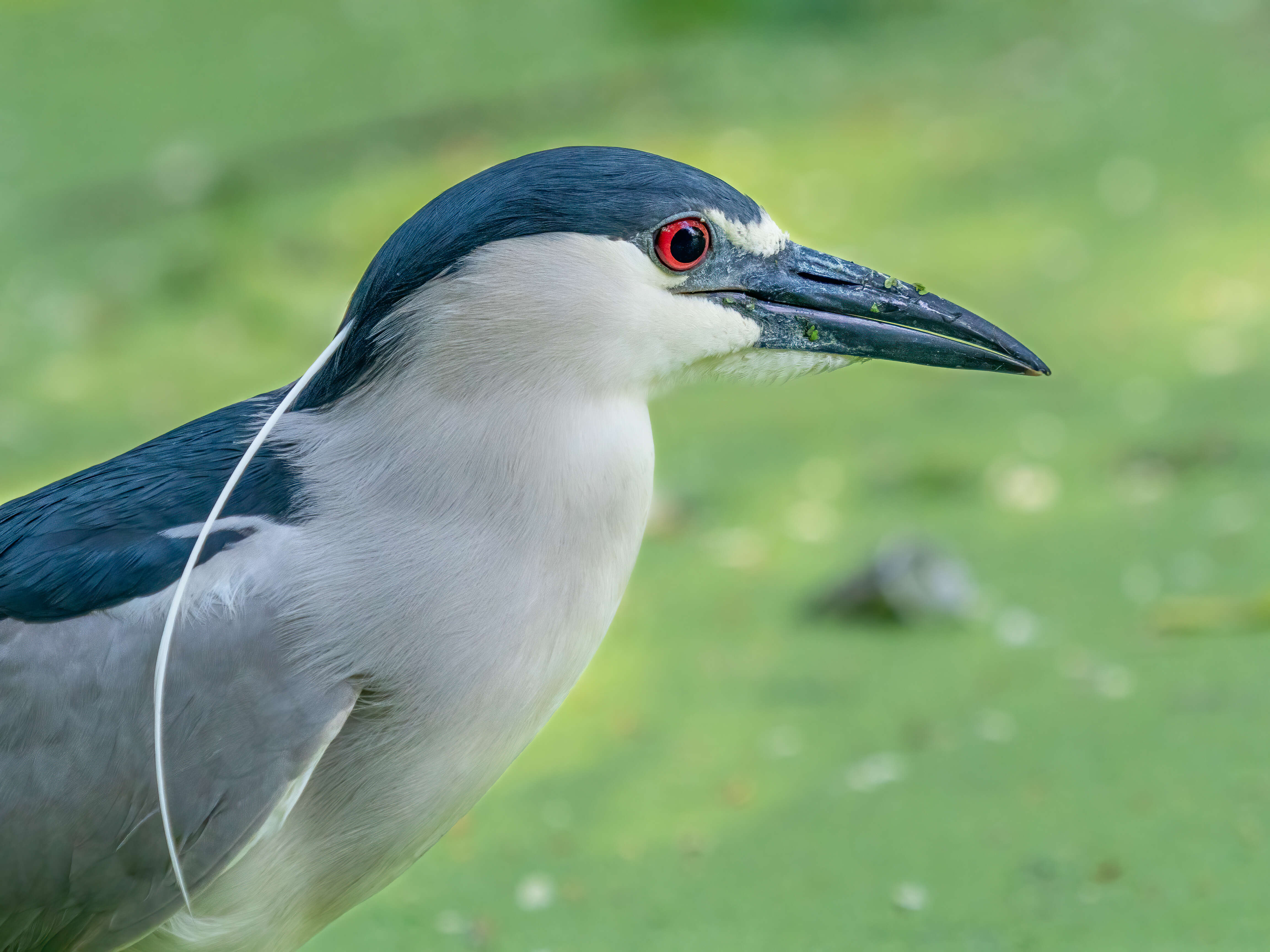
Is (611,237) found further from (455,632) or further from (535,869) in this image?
(535,869)

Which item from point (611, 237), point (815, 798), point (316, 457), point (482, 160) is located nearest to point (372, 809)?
point (316, 457)

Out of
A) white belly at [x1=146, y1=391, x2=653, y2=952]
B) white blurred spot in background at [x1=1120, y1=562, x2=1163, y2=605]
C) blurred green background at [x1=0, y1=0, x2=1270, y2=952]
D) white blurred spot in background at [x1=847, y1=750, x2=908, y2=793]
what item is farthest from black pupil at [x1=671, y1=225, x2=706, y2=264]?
white blurred spot in background at [x1=1120, y1=562, x2=1163, y2=605]

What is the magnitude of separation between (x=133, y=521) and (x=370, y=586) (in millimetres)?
394

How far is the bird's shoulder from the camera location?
2.05m

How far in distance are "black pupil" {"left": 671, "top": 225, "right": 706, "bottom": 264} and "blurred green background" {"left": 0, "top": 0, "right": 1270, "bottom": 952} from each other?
1.49 meters

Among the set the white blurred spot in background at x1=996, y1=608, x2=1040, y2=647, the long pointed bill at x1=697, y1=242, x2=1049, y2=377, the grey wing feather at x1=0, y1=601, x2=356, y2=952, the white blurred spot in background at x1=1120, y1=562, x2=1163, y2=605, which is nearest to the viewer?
the grey wing feather at x1=0, y1=601, x2=356, y2=952

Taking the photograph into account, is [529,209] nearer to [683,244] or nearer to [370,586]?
[683,244]

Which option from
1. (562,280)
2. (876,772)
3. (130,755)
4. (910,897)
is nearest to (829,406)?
(876,772)

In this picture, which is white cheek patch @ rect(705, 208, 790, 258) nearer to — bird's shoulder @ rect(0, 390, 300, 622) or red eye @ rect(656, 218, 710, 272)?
red eye @ rect(656, 218, 710, 272)

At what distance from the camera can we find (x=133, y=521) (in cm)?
212

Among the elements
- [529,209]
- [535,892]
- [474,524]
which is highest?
[529,209]

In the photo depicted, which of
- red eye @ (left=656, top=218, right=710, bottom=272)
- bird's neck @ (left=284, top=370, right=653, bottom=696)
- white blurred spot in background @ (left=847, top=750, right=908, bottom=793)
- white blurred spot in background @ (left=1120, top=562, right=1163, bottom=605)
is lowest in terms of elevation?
white blurred spot in background @ (left=847, top=750, right=908, bottom=793)

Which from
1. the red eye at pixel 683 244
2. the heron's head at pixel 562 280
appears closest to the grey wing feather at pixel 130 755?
the heron's head at pixel 562 280

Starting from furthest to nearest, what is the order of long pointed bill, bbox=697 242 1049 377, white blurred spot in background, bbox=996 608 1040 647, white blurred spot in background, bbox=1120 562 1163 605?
white blurred spot in background, bbox=1120 562 1163 605, white blurred spot in background, bbox=996 608 1040 647, long pointed bill, bbox=697 242 1049 377
